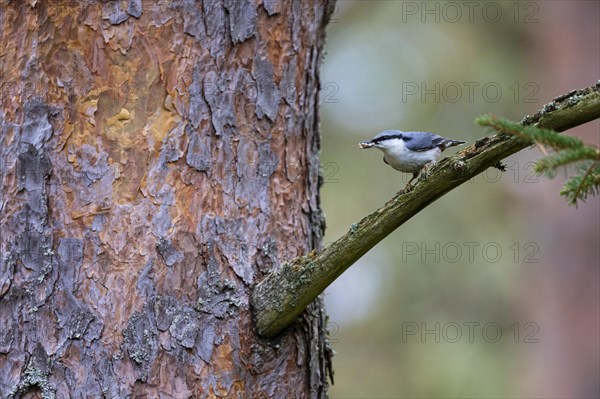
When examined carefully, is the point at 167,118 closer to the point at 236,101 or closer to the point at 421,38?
the point at 236,101

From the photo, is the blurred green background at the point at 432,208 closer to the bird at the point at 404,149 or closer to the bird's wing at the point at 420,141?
the bird's wing at the point at 420,141

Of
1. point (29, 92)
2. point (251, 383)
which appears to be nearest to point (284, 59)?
point (29, 92)

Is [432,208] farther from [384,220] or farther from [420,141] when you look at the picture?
[384,220]

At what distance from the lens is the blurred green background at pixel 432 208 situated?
6637 millimetres

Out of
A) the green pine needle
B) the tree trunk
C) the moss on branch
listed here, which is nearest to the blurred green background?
the tree trunk

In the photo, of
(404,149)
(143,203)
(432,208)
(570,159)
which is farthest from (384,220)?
(432,208)

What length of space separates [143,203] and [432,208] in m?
5.87

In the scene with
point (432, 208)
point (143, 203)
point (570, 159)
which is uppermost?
point (432, 208)

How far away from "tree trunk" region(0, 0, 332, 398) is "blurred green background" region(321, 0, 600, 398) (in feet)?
13.6

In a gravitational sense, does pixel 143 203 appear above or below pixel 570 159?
above

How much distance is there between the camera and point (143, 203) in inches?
79.6

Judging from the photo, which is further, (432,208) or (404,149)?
(432,208)

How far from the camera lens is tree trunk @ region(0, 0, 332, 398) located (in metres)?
1.93

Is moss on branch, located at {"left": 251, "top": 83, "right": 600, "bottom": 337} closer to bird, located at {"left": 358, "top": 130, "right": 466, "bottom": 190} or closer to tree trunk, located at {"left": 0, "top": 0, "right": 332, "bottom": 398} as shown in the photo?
tree trunk, located at {"left": 0, "top": 0, "right": 332, "bottom": 398}
